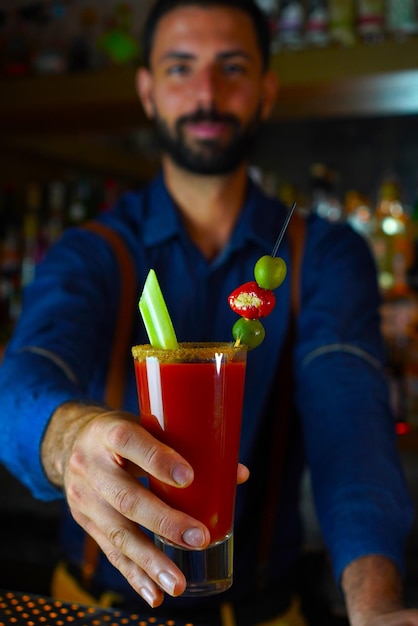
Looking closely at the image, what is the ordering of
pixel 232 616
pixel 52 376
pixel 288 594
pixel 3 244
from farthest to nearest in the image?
pixel 3 244, pixel 288 594, pixel 232 616, pixel 52 376

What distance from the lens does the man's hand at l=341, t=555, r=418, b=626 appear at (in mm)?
747

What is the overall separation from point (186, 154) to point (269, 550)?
2.49ft

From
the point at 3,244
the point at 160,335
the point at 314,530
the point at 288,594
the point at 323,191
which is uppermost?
the point at 160,335

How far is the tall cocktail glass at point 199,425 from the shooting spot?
651 mm

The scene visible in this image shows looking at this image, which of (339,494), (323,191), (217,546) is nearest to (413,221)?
(323,191)

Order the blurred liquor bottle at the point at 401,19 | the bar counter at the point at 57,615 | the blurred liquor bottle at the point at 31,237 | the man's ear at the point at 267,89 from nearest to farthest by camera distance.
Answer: the bar counter at the point at 57,615
the man's ear at the point at 267,89
the blurred liquor bottle at the point at 401,19
the blurred liquor bottle at the point at 31,237

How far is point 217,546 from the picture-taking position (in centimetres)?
68

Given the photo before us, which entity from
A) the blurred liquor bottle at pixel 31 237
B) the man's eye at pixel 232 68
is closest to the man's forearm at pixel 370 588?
the man's eye at pixel 232 68

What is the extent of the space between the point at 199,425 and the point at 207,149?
35.6 inches

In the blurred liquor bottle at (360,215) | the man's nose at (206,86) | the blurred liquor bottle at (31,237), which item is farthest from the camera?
the blurred liquor bottle at (31,237)

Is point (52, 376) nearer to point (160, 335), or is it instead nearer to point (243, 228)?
point (160, 335)

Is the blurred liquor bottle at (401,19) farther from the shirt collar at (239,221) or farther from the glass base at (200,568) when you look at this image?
the glass base at (200,568)

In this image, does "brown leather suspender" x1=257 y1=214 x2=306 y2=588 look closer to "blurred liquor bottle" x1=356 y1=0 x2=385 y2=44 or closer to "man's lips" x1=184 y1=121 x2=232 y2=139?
"man's lips" x1=184 y1=121 x2=232 y2=139

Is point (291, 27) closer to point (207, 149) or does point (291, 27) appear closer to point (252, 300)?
point (207, 149)
